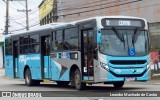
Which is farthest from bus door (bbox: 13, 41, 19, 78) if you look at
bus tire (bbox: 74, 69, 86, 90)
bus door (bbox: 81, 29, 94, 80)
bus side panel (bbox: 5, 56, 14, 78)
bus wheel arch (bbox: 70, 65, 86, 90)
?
bus door (bbox: 81, 29, 94, 80)

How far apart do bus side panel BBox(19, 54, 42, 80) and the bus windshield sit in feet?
22.2

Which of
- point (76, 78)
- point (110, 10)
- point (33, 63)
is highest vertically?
point (110, 10)

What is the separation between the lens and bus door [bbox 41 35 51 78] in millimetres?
23522

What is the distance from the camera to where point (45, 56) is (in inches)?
943

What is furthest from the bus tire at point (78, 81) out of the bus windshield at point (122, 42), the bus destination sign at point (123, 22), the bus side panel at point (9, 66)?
the bus side panel at point (9, 66)

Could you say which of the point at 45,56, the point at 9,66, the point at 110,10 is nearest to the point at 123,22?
the point at 45,56

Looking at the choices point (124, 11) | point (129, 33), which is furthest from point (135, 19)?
point (124, 11)

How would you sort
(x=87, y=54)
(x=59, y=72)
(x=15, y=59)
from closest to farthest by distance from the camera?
1. (x=87, y=54)
2. (x=59, y=72)
3. (x=15, y=59)

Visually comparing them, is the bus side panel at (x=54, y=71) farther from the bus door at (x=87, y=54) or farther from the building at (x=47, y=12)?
the building at (x=47, y=12)

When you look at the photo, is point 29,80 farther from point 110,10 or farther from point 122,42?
point 110,10

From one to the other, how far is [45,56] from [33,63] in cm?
162

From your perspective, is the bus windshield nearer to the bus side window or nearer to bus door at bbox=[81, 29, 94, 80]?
bus door at bbox=[81, 29, 94, 80]

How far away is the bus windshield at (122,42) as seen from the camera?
18.6 metres

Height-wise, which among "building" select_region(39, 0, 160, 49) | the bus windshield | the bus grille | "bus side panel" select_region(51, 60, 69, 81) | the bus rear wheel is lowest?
the bus rear wheel
